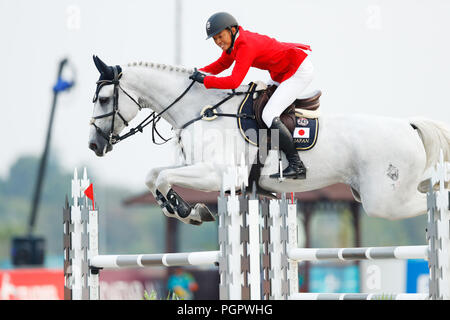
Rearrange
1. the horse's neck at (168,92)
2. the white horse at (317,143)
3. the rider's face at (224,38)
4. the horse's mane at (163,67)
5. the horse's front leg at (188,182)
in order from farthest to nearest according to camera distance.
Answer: the horse's mane at (163,67)
the horse's neck at (168,92)
the white horse at (317,143)
the rider's face at (224,38)
the horse's front leg at (188,182)

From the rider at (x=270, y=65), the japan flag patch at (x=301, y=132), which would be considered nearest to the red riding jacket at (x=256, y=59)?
the rider at (x=270, y=65)

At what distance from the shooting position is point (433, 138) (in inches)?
230

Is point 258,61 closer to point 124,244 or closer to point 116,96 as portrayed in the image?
point 116,96

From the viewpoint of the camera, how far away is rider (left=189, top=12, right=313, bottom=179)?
538 centimetres

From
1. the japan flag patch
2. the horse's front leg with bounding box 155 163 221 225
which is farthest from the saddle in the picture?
the horse's front leg with bounding box 155 163 221 225

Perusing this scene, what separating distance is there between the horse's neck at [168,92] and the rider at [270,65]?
124 millimetres

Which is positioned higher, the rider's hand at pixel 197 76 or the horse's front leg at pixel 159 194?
the rider's hand at pixel 197 76

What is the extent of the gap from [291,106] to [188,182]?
0.91m

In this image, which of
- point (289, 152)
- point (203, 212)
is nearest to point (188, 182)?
point (203, 212)

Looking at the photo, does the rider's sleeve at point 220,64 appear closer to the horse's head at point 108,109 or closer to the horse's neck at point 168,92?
the horse's neck at point 168,92

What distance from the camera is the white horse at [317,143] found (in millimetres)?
5570

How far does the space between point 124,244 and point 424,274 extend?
45.4 m

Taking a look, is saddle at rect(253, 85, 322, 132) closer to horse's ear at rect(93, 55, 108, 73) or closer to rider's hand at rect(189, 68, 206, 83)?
rider's hand at rect(189, 68, 206, 83)
